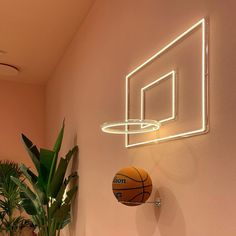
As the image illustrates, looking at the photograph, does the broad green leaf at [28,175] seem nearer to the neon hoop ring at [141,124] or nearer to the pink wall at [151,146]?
the pink wall at [151,146]

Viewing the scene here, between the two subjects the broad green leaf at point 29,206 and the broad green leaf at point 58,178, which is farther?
the broad green leaf at point 29,206

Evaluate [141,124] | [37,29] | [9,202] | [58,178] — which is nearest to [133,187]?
[141,124]

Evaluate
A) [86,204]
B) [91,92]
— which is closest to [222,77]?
[91,92]

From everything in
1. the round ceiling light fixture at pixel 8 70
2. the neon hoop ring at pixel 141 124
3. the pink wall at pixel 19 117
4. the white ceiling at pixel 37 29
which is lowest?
the neon hoop ring at pixel 141 124

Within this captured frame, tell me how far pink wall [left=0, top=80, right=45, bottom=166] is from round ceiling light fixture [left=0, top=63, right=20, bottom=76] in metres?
0.50

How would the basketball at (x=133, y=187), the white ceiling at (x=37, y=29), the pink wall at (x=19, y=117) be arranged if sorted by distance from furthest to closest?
the pink wall at (x=19, y=117) → the white ceiling at (x=37, y=29) → the basketball at (x=133, y=187)

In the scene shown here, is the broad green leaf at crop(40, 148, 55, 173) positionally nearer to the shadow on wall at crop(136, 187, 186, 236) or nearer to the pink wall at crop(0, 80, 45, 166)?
the shadow on wall at crop(136, 187, 186, 236)

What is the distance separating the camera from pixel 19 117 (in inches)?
212

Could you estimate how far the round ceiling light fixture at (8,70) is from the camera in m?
4.65

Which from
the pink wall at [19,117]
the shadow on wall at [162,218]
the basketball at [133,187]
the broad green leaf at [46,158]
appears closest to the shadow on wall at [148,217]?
the shadow on wall at [162,218]

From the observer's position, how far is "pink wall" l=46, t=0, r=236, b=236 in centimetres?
128

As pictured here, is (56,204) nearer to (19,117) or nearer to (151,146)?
(151,146)

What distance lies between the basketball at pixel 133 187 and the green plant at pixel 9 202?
9.86 feet

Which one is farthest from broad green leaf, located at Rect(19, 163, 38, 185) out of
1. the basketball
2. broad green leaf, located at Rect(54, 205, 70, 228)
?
the basketball
